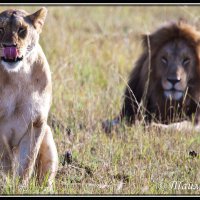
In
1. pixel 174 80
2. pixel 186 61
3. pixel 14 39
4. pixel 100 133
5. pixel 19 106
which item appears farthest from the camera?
pixel 186 61

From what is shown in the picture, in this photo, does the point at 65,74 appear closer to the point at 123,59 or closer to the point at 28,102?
the point at 123,59

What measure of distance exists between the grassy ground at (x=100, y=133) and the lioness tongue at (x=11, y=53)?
725 millimetres

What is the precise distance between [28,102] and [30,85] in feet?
0.35

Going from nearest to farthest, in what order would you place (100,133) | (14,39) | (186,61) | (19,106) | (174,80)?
(14,39) → (19,106) → (100,133) → (174,80) → (186,61)

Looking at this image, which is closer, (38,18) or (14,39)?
(14,39)

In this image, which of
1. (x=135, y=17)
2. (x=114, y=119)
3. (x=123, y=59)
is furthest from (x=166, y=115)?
(x=135, y=17)

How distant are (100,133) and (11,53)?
1.58 m

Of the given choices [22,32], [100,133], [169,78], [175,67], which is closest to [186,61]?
[175,67]

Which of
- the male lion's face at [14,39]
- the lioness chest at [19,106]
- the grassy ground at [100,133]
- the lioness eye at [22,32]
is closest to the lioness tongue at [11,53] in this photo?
the male lion's face at [14,39]

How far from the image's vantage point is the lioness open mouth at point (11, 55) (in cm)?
466

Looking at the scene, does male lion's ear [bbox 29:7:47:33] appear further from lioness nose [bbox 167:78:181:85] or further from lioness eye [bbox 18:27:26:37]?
lioness nose [bbox 167:78:181:85]

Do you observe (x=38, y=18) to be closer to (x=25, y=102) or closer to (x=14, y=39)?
(x=14, y=39)

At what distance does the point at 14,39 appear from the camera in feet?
15.3

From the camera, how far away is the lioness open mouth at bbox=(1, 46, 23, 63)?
4660 millimetres
